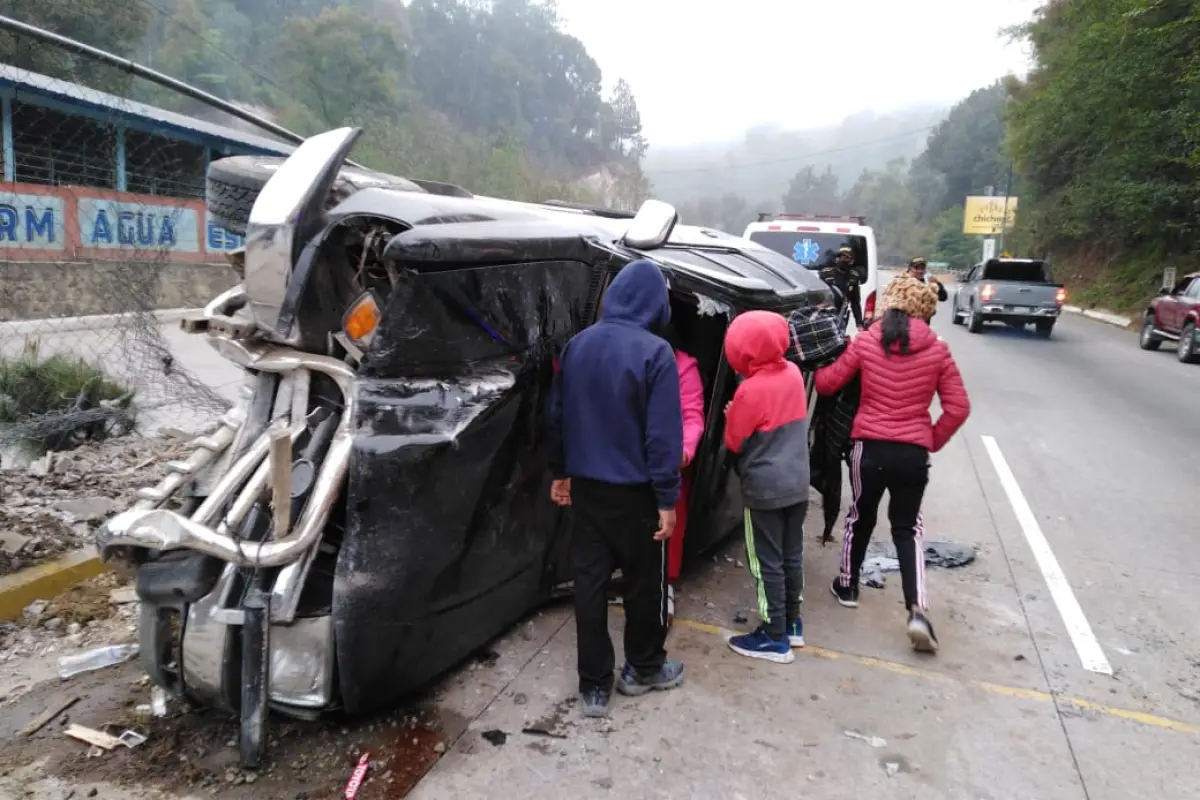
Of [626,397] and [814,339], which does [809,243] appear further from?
[626,397]

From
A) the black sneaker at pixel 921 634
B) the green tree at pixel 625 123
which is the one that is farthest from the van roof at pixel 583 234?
the green tree at pixel 625 123

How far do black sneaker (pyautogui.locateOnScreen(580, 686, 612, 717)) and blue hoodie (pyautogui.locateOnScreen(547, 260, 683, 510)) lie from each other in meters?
0.78

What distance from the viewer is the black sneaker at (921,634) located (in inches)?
144

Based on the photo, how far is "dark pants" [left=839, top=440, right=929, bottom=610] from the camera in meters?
3.80

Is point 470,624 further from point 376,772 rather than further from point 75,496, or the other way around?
point 75,496

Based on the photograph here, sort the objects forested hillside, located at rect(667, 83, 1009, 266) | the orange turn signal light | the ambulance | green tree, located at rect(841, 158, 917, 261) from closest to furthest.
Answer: the orange turn signal light < the ambulance < forested hillside, located at rect(667, 83, 1009, 266) < green tree, located at rect(841, 158, 917, 261)

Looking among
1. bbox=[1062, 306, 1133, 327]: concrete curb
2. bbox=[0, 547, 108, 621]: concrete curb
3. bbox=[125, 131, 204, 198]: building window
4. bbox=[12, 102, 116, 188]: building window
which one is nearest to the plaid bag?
bbox=[0, 547, 108, 621]: concrete curb

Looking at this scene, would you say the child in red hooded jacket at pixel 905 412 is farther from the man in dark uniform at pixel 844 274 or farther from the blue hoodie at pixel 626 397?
the man in dark uniform at pixel 844 274

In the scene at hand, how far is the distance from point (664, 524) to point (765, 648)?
36.9 inches

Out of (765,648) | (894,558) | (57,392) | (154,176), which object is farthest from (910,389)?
(154,176)

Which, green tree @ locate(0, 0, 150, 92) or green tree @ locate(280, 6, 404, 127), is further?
green tree @ locate(280, 6, 404, 127)

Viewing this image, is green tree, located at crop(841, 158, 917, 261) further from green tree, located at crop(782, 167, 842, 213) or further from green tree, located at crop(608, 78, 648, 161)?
green tree, located at crop(608, 78, 648, 161)

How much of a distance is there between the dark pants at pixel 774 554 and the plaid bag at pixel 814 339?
0.78 meters

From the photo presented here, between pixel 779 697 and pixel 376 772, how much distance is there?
1588 mm
